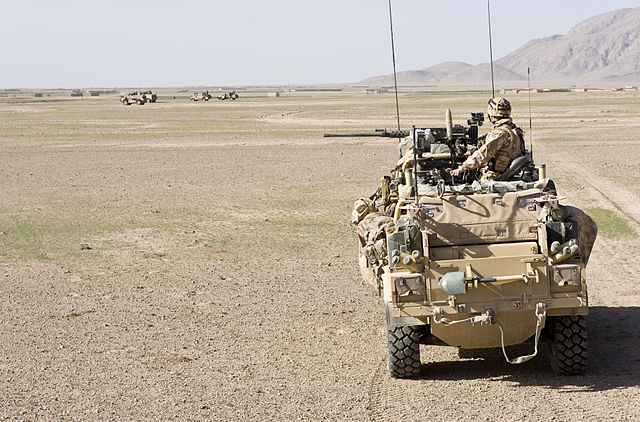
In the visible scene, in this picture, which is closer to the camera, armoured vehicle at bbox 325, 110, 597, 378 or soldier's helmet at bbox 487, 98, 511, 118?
armoured vehicle at bbox 325, 110, 597, 378

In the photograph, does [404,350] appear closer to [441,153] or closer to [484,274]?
[484,274]

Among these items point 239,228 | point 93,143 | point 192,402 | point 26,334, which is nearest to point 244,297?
point 26,334

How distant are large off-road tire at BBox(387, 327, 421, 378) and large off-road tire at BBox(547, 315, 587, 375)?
1400 mm

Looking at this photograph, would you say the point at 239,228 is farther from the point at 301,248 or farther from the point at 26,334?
the point at 26,334

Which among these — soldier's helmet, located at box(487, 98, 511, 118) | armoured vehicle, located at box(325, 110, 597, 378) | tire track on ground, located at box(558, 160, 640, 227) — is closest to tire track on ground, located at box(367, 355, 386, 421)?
armoured vehicle, located at box(325, 110, 597, 378)

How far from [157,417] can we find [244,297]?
17.4 ft

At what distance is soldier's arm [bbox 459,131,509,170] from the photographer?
1133cm

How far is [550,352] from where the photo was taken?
10250 mm

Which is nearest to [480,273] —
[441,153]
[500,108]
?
[500,108]

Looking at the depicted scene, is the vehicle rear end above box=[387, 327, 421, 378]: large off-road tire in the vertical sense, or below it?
above

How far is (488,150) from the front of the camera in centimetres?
1135

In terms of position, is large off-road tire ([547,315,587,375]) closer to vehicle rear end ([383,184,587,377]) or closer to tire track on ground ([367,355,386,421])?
vehicle rear end ([383,184,587,377])

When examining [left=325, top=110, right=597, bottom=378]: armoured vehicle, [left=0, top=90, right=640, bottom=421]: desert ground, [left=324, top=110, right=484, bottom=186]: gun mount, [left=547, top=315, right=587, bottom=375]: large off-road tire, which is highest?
[left=324, top=110, right=484, bottom=186]: gun mount

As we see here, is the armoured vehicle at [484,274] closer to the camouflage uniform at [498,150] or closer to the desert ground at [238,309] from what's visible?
the desert ground at [238,309]
